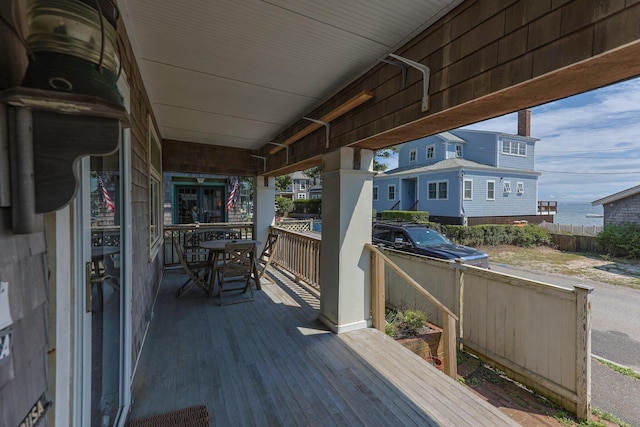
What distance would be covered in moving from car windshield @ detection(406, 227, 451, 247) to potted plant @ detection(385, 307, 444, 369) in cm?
224

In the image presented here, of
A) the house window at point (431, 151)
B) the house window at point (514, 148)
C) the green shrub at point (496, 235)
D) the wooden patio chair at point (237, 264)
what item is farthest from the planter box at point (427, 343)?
the house window at point (514, 148)

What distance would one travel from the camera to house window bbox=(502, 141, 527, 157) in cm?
1502

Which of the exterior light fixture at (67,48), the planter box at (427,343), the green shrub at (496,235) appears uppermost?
the exterior light fixture at (67,48)

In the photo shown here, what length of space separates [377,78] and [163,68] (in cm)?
184

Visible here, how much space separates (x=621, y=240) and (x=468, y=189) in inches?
213

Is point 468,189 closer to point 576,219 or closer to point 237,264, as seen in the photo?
point 237,264

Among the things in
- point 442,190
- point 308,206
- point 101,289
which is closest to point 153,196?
point 101,289

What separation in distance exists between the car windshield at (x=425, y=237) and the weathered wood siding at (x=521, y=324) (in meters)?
1.60

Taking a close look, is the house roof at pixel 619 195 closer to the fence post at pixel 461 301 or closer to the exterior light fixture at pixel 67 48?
the fence post at pixel 461 301

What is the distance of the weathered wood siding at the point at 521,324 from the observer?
2.70 metres

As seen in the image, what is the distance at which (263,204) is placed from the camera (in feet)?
20.9

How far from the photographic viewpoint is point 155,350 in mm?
2760

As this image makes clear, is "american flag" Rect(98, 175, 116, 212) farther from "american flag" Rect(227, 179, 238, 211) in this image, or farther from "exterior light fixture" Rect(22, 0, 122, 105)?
"american flag" Rect(227, 179, 238, 211)

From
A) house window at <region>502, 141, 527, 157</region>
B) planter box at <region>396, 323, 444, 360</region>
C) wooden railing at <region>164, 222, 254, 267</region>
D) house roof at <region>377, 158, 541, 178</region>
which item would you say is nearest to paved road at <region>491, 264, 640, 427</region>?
planter box at <region>396, 323, 444, 360</region>
